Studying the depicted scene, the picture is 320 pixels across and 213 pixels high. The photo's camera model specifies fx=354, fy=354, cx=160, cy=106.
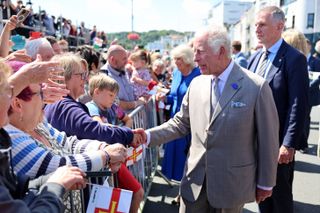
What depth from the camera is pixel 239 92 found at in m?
2.62

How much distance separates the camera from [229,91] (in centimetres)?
264

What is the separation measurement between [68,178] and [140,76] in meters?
5.45

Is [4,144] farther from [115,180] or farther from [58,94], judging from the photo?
[115,180]

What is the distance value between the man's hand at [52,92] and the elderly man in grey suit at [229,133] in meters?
1.06

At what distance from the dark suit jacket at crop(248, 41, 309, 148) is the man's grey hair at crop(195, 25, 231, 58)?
95cm

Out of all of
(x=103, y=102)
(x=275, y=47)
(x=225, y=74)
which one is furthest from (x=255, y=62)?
(x=103, y=102)

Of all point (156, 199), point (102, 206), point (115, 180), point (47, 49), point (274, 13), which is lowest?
point (156, 199)

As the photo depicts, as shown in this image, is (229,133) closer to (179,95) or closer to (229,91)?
(229,91)

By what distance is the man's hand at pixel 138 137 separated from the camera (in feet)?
9.82

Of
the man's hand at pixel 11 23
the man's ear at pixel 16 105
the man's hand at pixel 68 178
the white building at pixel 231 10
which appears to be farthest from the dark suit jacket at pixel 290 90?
the white building at pixel 231 10

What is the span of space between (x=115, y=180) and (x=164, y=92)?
121 inches

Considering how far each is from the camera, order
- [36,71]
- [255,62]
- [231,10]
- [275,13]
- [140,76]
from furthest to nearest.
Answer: [231,10] → [140,76] → [255,62] → [275,13] → [36,71]

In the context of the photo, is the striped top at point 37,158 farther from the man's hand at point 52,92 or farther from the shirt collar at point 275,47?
the shirt collar at point 275,47

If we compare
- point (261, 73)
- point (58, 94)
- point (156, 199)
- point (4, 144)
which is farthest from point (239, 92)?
point (156, 199)
